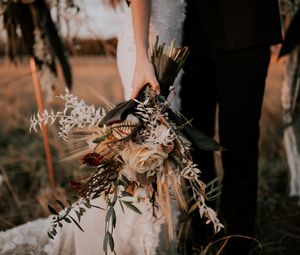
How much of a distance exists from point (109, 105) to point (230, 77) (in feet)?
1.44

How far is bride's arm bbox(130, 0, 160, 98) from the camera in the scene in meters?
1.27

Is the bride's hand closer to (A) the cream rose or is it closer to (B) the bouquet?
(B) the bouquet

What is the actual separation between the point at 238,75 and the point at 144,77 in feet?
1.20

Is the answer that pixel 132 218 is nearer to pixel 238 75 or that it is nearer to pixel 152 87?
pixel 152 87

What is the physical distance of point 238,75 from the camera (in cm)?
146

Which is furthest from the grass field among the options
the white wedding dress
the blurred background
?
the white wedding dress

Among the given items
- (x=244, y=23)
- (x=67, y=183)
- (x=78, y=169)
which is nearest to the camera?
(x=244, y=23)

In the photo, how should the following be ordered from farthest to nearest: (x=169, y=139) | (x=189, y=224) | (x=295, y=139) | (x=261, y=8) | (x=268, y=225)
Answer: (x=295, y=139) < (x=268, y=225) < (x=189, y=224) < (x=261, y=8) < (x=169, y=139)

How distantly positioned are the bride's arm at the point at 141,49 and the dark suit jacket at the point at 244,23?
0.27 meters

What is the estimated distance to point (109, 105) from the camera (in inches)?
50.9

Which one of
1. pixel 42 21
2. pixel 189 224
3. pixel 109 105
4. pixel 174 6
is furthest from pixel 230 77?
pixel 42 21

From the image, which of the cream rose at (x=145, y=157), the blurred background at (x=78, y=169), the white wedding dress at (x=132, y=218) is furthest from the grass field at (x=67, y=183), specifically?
the cream rose at (x=145, y=157)

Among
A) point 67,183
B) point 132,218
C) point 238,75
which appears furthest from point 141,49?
point 67,183

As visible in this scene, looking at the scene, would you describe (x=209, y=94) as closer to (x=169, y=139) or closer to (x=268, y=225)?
(x=169, y=139)
